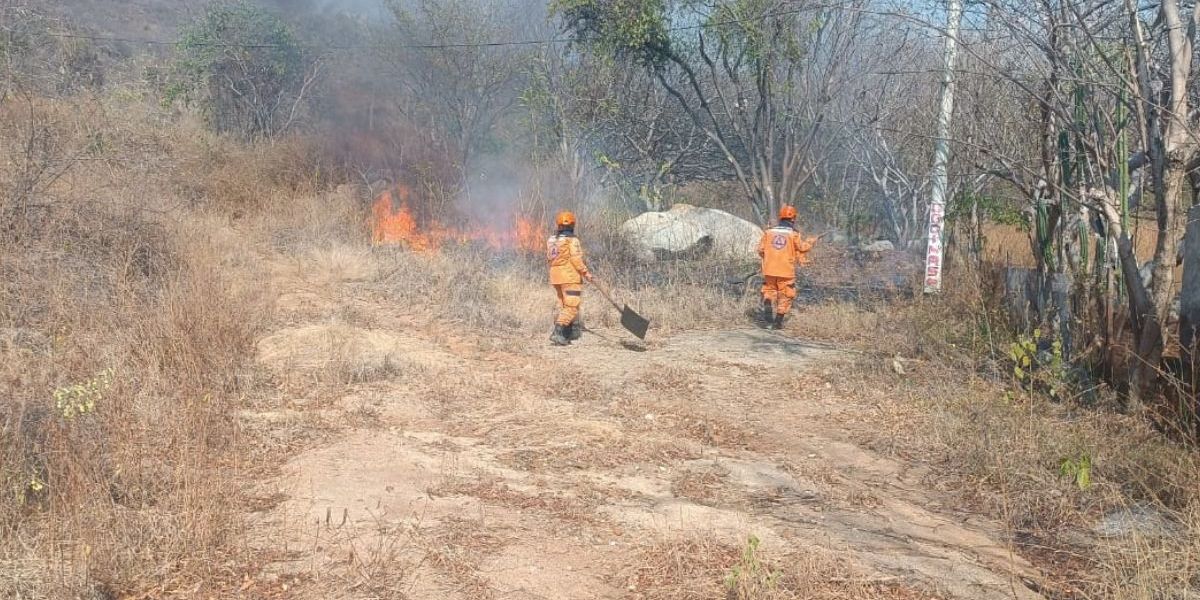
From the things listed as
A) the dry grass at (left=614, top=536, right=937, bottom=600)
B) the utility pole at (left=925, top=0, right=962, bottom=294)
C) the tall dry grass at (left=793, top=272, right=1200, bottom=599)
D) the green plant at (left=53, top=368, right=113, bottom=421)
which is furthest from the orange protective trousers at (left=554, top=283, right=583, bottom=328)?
the dry grass at (left=614, top=536, right=937, bottom=600)

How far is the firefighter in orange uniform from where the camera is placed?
9.71m

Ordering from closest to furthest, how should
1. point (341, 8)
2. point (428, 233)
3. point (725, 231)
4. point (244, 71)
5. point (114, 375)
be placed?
point (114, 375) < point (428, 233) < point (725, 231) < point (244, 71) < point (341, 8)

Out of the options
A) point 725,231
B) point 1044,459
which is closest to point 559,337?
point 1044,459

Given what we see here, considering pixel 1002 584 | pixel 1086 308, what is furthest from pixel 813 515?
pixel 1086 308

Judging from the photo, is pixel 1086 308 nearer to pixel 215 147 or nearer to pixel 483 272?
pixel 483 272

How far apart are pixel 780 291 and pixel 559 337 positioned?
8.49 feet

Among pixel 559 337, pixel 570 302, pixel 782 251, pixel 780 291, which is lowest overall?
pixel 559 337

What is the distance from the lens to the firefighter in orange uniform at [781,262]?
971 centimetres

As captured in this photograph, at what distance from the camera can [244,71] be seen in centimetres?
1798

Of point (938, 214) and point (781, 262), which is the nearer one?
point (781, 262)

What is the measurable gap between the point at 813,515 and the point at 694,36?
10.1 metres

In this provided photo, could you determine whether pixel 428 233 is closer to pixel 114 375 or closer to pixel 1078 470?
pixel 114 375

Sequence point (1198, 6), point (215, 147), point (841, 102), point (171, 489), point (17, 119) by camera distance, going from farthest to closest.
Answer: point (215, 147), point (841, 102), point (17, 119), point (1198, 6), point (171, 489)

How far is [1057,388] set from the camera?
21.1 feet
